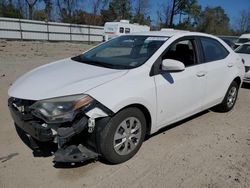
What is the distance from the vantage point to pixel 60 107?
2842 mm

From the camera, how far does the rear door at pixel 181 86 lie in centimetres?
359

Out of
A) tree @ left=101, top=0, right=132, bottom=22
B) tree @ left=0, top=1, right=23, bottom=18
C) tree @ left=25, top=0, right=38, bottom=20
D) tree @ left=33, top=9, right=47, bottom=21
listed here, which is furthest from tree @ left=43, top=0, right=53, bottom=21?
tree @ left=101, top=0, right=132, bottom=22

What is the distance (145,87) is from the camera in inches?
130

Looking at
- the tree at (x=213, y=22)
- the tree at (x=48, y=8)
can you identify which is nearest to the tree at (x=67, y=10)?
the tree at (x=48, y=8)

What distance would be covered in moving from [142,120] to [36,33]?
2719 cm

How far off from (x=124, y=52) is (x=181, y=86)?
1.07 m

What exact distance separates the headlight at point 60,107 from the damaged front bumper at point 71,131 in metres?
0.07

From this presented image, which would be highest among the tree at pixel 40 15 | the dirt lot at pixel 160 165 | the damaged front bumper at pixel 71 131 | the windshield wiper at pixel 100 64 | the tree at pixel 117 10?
the tree at pixel 117 10

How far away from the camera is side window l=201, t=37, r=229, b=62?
177 inches

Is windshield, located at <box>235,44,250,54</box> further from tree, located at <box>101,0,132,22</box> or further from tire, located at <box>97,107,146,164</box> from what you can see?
tree, located at <box>101,0,132,22</box>

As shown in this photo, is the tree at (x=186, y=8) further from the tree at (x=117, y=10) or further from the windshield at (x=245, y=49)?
the windshield at (x=245, y=49)

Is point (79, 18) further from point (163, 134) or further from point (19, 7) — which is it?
point (163, 134)

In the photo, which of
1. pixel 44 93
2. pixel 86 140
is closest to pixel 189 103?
pixel 86 140

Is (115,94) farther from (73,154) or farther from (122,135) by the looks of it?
(73,154)
